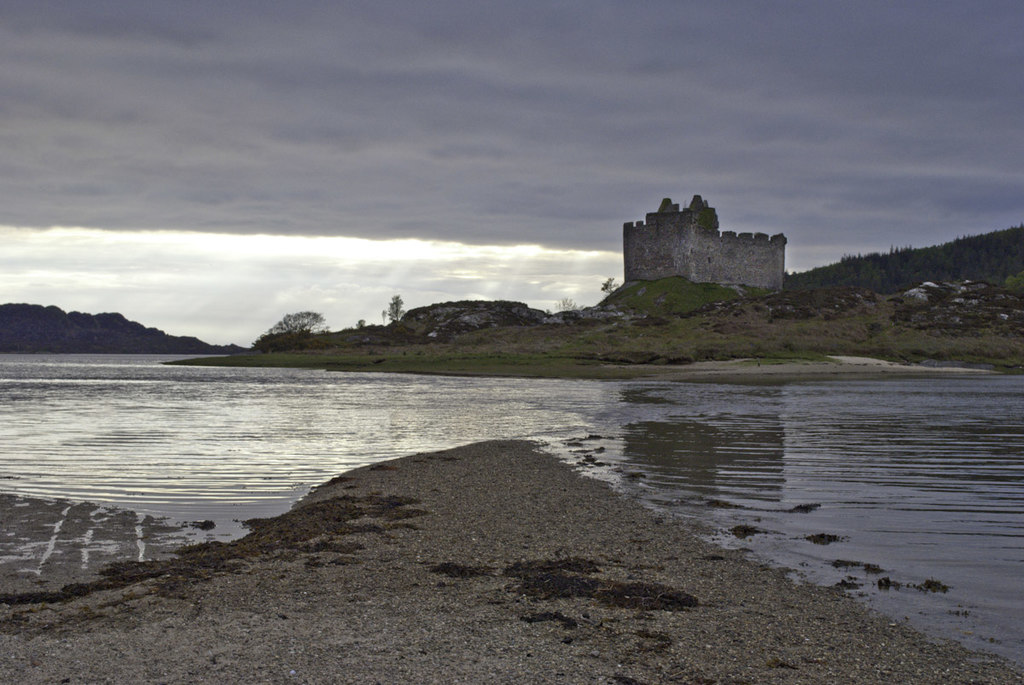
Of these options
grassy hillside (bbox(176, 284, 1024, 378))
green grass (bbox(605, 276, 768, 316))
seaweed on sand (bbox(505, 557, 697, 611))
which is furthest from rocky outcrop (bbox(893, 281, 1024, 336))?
seaweed on sand (bbox(505, 557, 697, 611))

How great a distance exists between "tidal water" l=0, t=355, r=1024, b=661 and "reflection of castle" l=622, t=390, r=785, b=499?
0.21 ft

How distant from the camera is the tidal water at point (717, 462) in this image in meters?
9.80

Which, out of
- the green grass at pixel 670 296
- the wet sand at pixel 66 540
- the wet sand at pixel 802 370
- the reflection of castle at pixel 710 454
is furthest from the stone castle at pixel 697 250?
the wet sand at pixel 66 540

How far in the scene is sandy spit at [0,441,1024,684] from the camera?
21.0ft

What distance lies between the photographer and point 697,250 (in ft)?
380

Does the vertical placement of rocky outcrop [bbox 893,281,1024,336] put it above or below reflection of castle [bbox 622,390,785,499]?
above

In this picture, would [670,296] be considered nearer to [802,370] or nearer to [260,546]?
[802,370]

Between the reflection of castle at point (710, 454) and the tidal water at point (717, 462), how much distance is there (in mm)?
64

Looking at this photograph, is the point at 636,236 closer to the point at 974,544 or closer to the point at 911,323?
the point at 911,323

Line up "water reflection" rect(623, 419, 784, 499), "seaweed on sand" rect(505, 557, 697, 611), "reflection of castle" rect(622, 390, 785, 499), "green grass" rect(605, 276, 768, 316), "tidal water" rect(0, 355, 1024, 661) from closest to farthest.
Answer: "seaweed on sand" rect(505, 557, 697, 611), "tidal water" rect(0, 355, 1024, 661), "reflection of castle" rect(622, 390, 785, 499), "water reflection" rect(623, 419, 784, 499), "green grass" rect(605, 276, 768, 316)

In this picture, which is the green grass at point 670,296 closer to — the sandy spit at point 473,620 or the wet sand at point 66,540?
the wet sand at point 66,540

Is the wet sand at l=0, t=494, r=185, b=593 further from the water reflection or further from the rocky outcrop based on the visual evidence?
the rocky outcrop

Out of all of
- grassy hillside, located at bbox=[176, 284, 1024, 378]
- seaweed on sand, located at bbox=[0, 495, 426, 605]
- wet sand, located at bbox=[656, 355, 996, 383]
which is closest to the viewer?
seaweed on sand, located at bbox=[0, 495, 426, 605]

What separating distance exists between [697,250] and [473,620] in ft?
371
